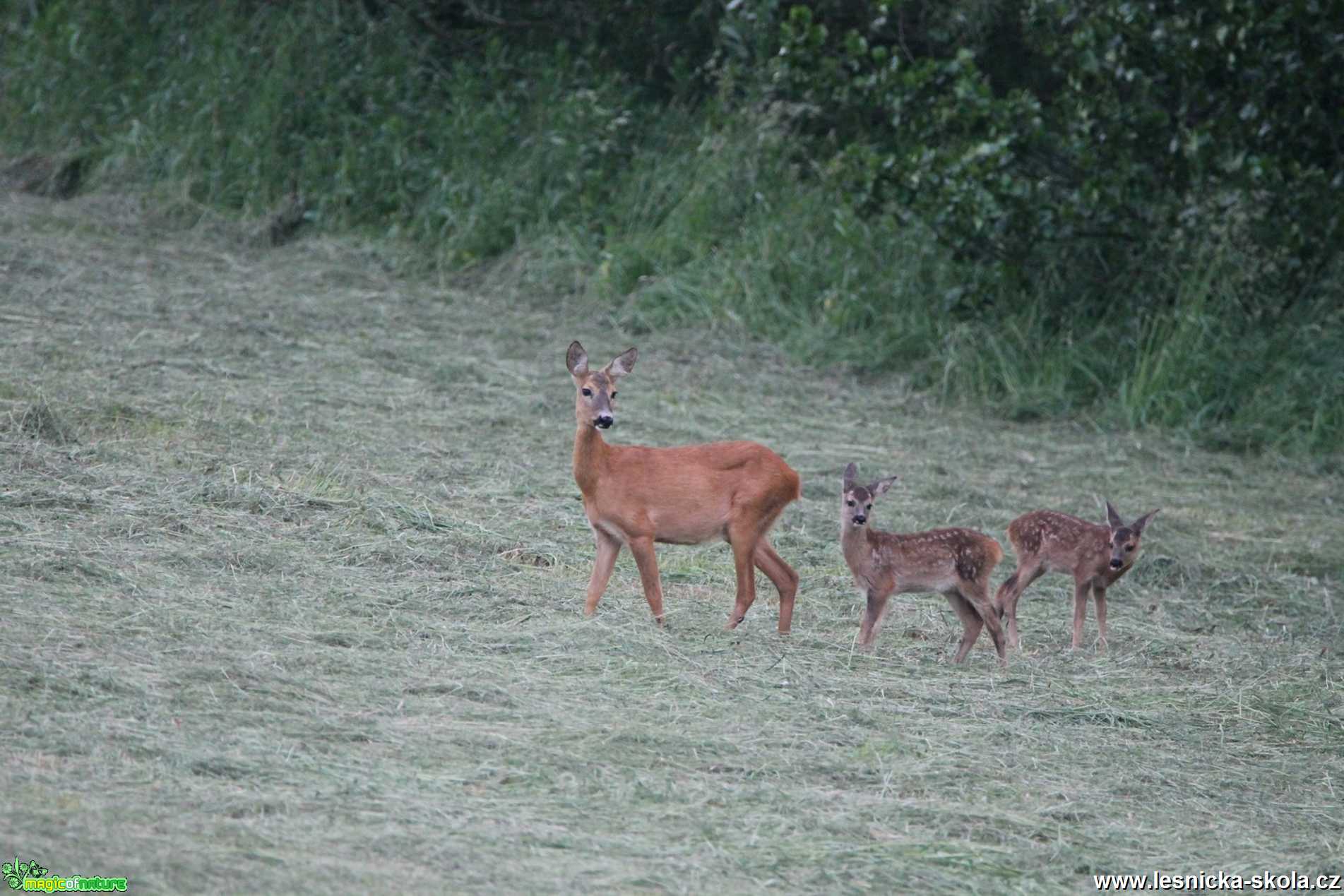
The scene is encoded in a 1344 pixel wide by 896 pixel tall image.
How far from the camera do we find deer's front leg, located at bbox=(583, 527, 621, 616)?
6.77 meters

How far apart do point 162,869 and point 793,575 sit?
356cm

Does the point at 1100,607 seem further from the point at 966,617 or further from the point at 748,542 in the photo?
the point at 748,542

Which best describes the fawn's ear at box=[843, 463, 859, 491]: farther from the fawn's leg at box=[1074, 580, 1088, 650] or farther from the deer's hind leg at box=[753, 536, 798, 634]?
the fawn's leg at box=[1074, 580, 1088, 650]

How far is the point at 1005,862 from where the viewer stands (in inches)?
181

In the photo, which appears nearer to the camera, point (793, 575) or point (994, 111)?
point (793, 575)

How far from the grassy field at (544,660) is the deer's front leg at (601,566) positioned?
126 mm

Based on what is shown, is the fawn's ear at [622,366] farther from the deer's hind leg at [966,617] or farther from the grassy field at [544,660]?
the deer's hind leg at [966,617]

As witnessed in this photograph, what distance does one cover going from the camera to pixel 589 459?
7059 millimetres

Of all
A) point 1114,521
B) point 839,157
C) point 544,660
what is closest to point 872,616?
point 1114,521

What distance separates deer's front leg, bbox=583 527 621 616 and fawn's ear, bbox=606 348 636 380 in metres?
0.76

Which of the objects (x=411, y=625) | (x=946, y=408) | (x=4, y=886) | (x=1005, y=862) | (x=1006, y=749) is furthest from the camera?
(x=946, y=408)

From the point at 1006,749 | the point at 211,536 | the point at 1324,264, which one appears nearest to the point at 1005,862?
the point at 1006,749

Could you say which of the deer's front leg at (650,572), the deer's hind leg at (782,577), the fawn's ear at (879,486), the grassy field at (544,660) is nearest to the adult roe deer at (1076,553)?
the grassy field at (544,660)

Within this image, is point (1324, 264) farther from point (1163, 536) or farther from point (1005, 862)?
point (1005, 862)
